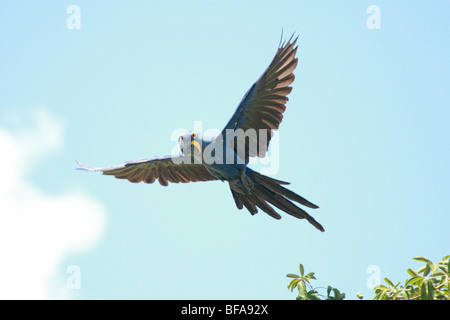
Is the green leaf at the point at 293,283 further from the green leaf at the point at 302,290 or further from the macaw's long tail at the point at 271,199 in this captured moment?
the macaw's long tail at the point at 271,199

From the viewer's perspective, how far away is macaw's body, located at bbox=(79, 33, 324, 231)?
780cm

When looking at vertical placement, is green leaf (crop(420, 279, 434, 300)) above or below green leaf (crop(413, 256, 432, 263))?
below

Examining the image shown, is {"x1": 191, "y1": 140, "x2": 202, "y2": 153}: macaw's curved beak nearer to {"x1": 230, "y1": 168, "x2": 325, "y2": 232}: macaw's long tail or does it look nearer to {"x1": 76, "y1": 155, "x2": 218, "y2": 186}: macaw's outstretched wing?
{"x1": 230, "y1": 168, "x2": 325, "y2": 232}: macaw's long tail

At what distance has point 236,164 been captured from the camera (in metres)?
7.92

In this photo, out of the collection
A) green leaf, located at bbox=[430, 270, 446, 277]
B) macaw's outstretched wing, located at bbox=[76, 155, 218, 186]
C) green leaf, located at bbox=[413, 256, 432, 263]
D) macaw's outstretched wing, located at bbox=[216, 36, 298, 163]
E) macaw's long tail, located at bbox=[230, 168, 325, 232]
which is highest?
macaw's outstretched wing, located at bbox=[216, 36, 298, 163]

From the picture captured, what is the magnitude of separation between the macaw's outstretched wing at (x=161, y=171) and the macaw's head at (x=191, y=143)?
1.09m

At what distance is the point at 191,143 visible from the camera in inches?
310

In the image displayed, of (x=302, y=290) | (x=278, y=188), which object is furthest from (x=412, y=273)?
(x=278, y=188)

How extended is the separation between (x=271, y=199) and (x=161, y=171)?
2.41 meters

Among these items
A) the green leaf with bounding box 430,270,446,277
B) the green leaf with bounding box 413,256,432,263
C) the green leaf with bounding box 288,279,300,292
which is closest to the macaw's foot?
the green leaf with bounding box 288,279,300,292

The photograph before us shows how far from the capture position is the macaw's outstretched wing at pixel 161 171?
358 inches

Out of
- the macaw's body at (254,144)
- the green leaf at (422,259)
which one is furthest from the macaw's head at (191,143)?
the green leaf at (422,259)
